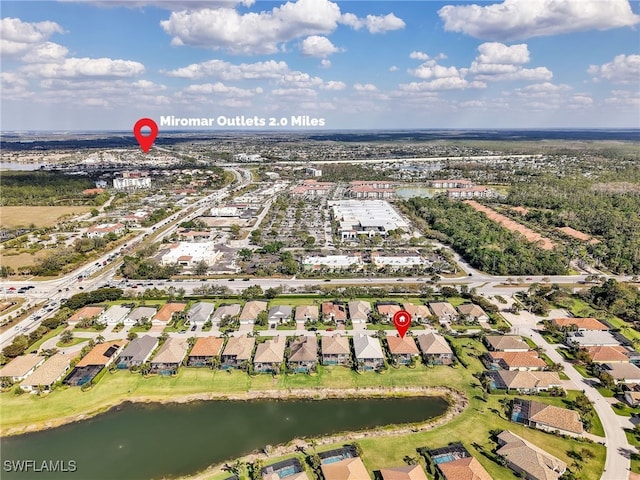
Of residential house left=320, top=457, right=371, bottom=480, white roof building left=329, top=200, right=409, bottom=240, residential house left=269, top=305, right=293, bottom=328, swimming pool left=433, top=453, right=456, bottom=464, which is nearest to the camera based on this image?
residential house left=320, top=457, right=371, bottom=480

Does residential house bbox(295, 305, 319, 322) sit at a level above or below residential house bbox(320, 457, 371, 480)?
above

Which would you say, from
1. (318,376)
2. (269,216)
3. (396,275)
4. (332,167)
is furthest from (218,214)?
(332,167)

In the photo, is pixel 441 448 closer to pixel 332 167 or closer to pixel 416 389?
pixel 416 389

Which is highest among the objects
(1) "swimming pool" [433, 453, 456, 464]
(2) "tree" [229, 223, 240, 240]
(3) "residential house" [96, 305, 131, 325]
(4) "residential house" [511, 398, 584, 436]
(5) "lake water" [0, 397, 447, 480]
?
(2) "tree" [229, 223, 240, 240]

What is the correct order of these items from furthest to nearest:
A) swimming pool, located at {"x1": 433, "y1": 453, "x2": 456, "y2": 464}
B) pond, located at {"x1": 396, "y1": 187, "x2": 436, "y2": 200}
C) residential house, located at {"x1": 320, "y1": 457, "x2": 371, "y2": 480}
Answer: pond, located at {"x1": 396, "y1": 187, "x2": 436, "y2": 200}, swimming pool, located at {"x1": 433, "y1": 453, "x2": 456, "y2": 464}, residential house, located at {"x1": 320, "y1": 457, "x2": 371, "y2": 480}

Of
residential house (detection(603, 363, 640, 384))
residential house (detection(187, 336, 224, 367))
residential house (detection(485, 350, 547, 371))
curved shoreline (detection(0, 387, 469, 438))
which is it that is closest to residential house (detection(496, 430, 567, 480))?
curved shoreline (detection(0, 387, 469, 438))

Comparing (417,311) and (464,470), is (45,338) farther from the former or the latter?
(464,470)

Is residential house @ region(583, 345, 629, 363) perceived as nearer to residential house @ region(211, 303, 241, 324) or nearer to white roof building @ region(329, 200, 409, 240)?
residential house @ region(211, 303, 241, 324)
